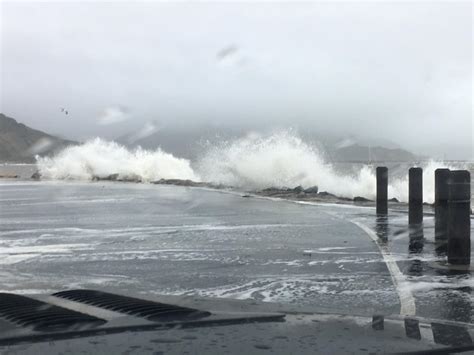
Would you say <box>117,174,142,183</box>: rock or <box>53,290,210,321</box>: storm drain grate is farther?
<box>117,174,142,183</box>: rock

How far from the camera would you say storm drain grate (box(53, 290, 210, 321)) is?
395cm

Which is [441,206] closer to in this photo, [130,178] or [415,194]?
[415,194]

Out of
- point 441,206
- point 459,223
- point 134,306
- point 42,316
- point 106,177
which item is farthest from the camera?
point 106,177

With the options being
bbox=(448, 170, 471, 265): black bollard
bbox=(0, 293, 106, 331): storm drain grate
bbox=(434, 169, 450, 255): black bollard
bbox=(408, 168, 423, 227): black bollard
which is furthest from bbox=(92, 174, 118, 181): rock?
bbox=(0, 293, 106, 331): storm drain grate

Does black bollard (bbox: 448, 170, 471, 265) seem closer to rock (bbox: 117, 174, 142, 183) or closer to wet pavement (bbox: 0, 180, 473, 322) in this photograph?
wet pavement (bbox: 0, 180, 473, 322)

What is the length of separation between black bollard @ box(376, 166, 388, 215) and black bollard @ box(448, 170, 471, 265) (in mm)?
5554

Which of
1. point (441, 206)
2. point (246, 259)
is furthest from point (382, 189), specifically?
point (246, 259)

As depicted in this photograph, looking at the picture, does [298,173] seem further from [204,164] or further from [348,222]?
[348,222]

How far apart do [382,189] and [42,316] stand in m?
11.1

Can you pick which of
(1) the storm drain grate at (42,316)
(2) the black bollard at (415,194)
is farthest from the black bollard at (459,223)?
(1) the storm drain grate at (42,316)

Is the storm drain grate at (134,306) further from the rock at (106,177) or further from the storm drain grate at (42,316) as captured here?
the rock at (106,177)

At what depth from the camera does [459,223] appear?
24.9ft

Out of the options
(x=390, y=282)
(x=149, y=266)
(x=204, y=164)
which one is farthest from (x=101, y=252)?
(x=204, y=164)

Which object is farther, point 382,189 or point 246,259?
point 382,189
